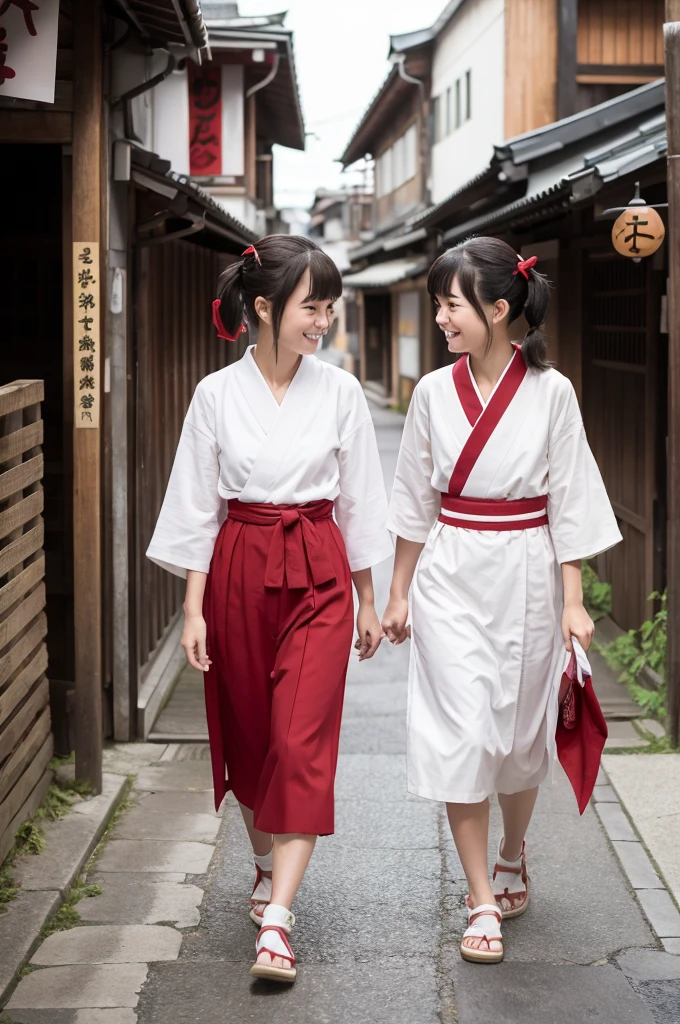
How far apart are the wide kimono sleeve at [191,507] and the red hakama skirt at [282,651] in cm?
7

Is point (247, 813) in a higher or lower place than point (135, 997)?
higher

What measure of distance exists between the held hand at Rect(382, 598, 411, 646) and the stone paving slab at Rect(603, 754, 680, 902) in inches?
58.5

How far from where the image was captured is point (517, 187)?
1260 centimetres

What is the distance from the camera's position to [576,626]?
4293mm

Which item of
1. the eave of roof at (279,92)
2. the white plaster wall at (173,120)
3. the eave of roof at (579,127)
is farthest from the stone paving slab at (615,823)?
the eave of roof at (279,92)

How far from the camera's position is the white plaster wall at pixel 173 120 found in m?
14.9

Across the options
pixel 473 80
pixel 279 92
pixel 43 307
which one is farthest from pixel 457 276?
pixel 473 80

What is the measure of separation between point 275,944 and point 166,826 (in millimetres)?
1783

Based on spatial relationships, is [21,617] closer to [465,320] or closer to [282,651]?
[282,651]

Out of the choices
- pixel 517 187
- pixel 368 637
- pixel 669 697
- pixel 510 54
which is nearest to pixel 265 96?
pixel 510 54

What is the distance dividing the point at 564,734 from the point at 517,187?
9198 millimetres

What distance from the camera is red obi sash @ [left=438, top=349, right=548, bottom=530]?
4.30 meters

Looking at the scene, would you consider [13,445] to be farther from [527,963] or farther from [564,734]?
[527,963]

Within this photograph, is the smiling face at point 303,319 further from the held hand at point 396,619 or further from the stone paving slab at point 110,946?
the stone paving slab at point 110,946
